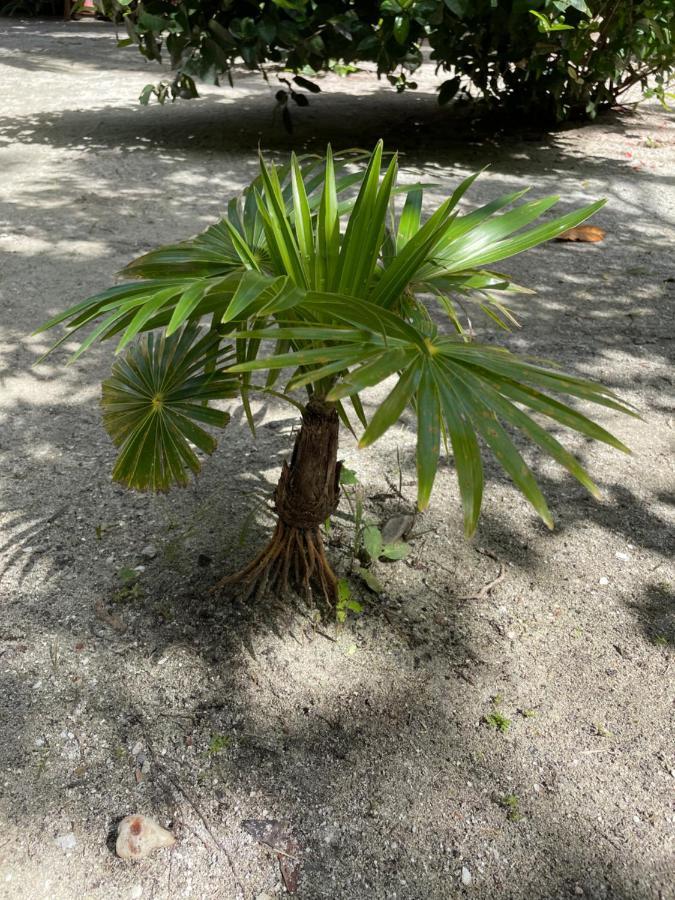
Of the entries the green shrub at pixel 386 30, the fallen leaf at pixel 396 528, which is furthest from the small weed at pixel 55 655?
the green shrub at pixel 386 30

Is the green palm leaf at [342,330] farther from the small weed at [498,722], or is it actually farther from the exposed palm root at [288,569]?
the small weed at [498,722]

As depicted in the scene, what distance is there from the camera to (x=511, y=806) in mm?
1706

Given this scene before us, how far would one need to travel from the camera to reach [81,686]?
1.90 m

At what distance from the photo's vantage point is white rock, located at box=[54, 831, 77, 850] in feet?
5.16

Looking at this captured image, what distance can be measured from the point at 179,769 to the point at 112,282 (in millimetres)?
2789

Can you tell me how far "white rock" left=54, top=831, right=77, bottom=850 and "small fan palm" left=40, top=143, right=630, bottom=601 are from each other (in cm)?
72

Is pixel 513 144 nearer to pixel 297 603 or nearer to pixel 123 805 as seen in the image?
pixel 297 603

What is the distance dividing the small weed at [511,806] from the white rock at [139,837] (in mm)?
679

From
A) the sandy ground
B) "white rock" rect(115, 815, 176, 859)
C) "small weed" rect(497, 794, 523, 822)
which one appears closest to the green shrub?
the sandy ground

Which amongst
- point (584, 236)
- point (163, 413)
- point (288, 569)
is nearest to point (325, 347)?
point (163, 413)

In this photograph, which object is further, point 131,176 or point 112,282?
point 131,176

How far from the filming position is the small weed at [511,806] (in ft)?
5.53

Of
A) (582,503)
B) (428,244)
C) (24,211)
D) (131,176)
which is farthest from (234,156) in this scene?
(428,244)

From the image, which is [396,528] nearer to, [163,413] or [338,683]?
[338,683]
